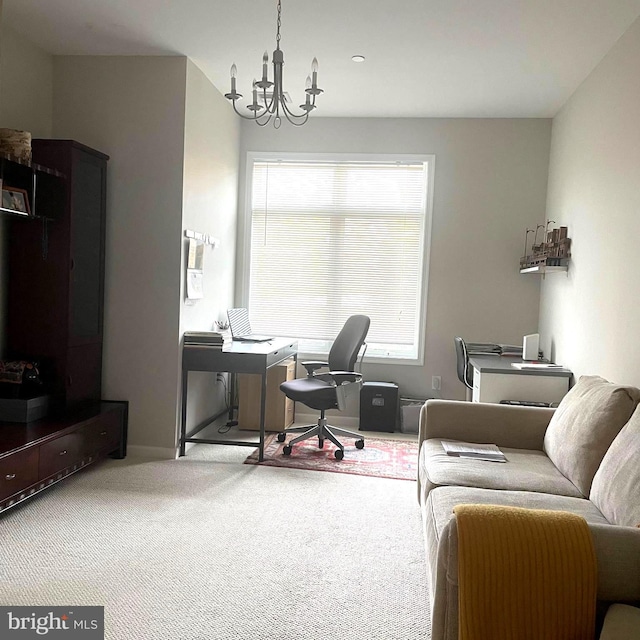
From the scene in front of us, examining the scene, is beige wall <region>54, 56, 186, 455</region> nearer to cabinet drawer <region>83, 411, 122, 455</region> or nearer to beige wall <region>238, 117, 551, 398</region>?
cabinet drawer <region>83, 411, 122, 455</region>

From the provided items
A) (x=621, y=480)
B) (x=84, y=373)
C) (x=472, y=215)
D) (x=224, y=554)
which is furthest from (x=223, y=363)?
(x=621, y=480)

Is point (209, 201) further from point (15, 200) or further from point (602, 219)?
point (602, 219)

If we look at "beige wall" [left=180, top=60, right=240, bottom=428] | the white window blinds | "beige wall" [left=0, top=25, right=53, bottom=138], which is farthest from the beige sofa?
"beige wall" [left=0, top=25, right=53, bottom=138]

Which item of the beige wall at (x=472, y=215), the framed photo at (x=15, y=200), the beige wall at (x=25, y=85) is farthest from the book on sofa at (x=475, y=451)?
the beige wall at (x=25, y=85)

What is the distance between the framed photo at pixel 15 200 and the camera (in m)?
3.36

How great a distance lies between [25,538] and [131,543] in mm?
493

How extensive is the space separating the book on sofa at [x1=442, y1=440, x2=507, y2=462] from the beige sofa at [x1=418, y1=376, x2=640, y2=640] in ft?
0.15

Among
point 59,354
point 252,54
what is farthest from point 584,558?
point 252,54

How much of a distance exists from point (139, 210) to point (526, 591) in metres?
3.47

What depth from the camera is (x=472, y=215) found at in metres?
5.34

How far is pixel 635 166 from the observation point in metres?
3.12

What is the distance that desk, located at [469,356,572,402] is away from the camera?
13.1ft

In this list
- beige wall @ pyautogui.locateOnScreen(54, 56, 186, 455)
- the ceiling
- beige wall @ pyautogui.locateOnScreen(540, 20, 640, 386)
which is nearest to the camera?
beige wall @ pyautogui.locateOnScreen(540, 20, 640, 386)

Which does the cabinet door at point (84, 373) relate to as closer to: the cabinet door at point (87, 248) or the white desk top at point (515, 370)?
the cabinet door at point (87, 248)
